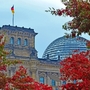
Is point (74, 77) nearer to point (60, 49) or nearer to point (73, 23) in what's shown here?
point (73, 23)

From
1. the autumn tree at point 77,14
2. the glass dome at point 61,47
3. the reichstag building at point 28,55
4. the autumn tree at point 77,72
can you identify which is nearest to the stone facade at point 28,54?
the reichstag building at point 28,55

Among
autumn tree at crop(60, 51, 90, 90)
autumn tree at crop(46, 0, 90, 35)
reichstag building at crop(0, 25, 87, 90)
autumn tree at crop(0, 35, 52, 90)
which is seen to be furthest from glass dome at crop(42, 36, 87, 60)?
autumn tree at crop(46, 0, 90, 35)

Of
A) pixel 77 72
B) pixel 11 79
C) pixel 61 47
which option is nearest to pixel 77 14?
pixel 77 72

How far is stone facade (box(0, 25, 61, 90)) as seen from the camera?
3123 inches

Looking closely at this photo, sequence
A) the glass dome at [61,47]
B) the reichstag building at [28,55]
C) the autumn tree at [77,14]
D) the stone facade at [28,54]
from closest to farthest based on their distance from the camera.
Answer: the autumn tree at [77,14], the reichstag building at [28,55], the stone facade at [28,54], the glass dome at [61,47]

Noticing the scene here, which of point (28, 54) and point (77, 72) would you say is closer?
point (77, 72)

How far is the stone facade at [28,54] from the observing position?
79312 mm

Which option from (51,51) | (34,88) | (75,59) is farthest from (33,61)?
(75,59)

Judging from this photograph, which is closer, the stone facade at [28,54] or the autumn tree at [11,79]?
the autumn tree at [11,79]

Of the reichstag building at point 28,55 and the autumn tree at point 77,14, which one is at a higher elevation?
the reichstag building at point 28,55

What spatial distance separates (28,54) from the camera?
80.6 metres

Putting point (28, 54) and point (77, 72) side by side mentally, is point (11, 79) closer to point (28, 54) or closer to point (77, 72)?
point (77, 72)

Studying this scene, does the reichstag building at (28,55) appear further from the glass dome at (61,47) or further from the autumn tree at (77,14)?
the autumn tree at (77,14)

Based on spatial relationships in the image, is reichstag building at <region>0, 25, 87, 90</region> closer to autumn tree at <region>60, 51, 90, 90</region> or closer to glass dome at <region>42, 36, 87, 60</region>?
glass dome at <region>42, 36, 87, 60</region>
